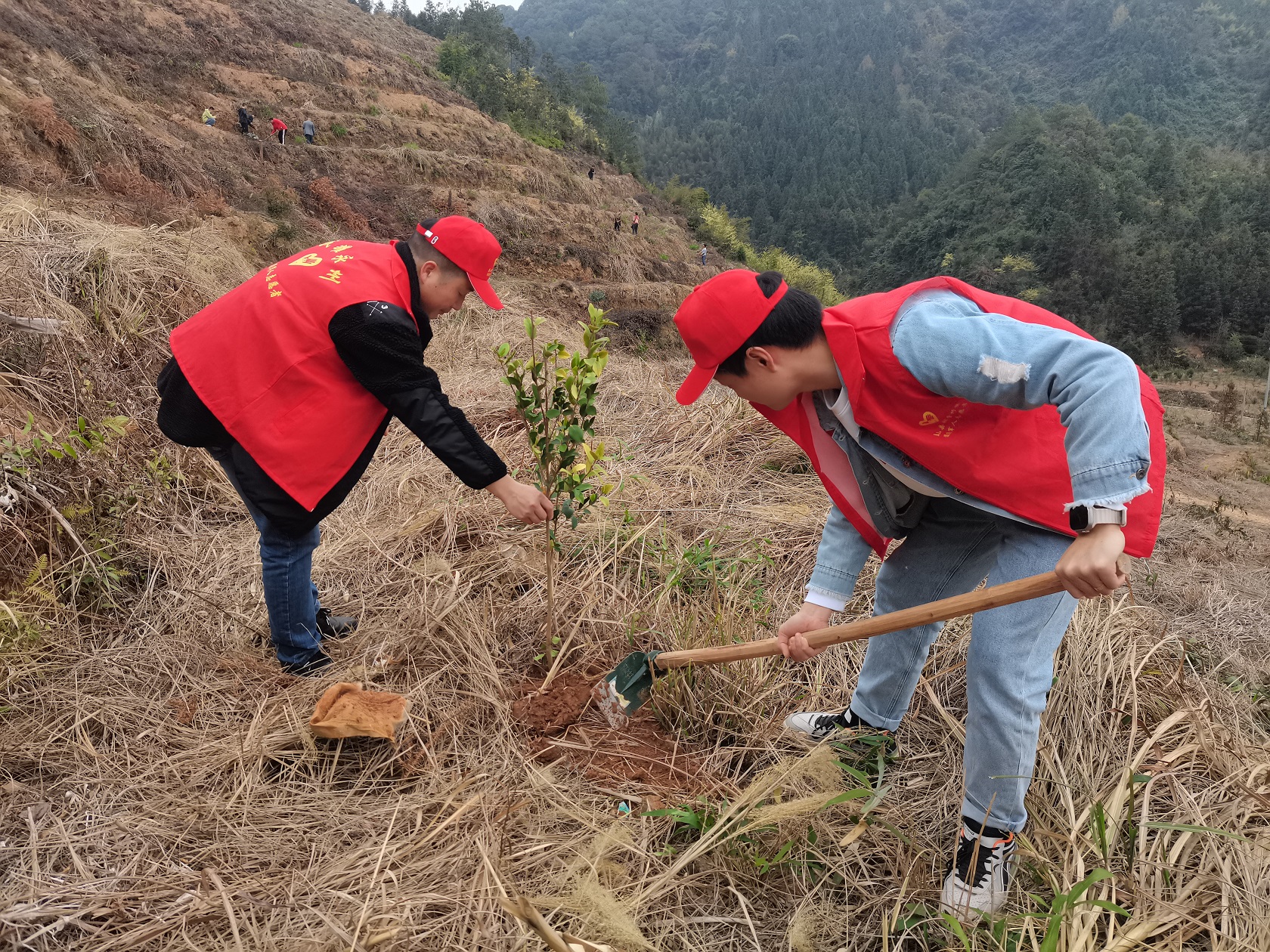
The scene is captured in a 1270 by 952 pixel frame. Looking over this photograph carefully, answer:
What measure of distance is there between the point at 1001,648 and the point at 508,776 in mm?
1282

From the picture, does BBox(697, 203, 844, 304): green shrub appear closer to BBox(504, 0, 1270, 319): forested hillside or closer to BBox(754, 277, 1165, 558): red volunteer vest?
BBox(504, 0, 1270, 319): forested hillside

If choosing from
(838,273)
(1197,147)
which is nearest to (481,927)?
(838,273)

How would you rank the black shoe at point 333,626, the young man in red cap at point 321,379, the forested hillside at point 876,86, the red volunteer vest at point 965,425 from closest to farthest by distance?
1. the red volunteer vest at point 965,425
2. the young man in red cap at point 321,379
3. the black shoe at point 333,626
4. the forested hillside at point 876,86

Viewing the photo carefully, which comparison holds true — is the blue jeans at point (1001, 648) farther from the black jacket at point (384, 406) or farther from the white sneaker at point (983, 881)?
the black jacket at point (384, 406)

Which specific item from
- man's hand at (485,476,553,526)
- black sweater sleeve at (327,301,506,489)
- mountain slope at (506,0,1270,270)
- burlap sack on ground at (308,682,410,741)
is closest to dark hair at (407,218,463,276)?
black sweater sleeve at (327,301,506,489)

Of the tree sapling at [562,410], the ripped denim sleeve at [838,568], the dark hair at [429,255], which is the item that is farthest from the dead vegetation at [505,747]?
the dark hair at [429,255]

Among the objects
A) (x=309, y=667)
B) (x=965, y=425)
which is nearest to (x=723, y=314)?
(x=965, y=425)

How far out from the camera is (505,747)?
2.01m

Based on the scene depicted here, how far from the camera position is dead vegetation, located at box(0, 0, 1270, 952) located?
155 centimetres

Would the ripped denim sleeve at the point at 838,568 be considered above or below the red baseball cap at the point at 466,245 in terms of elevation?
below

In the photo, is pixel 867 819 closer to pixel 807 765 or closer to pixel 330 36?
pixel 807 765

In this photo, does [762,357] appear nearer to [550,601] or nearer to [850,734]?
[550,601]

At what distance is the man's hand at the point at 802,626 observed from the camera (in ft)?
5.94

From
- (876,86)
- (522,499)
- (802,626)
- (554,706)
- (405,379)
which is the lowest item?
(554,706)
